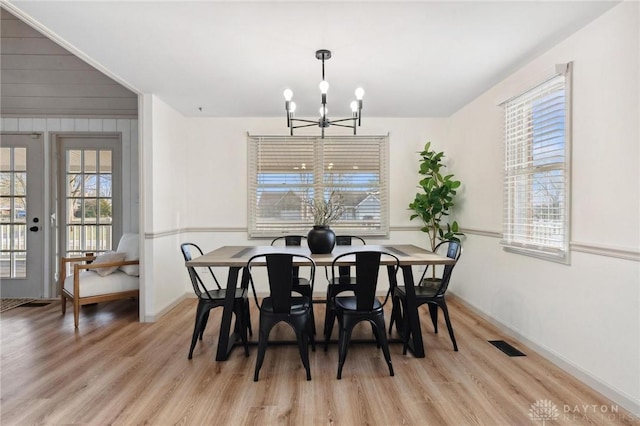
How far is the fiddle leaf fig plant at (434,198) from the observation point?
4266 millimetres

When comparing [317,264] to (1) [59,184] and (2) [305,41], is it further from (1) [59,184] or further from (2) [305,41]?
(1) [59,184]

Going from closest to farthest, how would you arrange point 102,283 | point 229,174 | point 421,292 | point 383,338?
point 383,338 → point 421,292 → point 102,283 → point 229,174

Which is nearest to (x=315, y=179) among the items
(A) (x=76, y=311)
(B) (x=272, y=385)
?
(B) (x=272, y=385)

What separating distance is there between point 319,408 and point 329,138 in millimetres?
3514

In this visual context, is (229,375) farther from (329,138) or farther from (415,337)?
(329,138)

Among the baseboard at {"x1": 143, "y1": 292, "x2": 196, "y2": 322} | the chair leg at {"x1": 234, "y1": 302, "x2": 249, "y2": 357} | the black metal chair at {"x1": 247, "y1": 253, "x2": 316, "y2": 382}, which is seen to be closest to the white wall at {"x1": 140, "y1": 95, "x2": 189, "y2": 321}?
the baseboard at {"x1": 143, "y1": 292, "x2": 196, "y2": 322}

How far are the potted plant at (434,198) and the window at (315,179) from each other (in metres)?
0.56

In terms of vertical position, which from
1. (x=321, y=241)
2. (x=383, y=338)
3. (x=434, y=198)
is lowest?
(x=383, y=338)

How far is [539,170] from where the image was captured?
288 centimetres

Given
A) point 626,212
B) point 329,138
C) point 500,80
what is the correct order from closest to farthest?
point 626,212, point 500,80, point 329,138

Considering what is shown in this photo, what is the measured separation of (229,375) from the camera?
8.27 ft

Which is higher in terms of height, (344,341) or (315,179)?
(315,179)

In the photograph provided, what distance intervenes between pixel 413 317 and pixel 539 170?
5.27 feet

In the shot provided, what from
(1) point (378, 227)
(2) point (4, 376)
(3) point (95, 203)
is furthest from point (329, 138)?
(2) point (4, 376)
